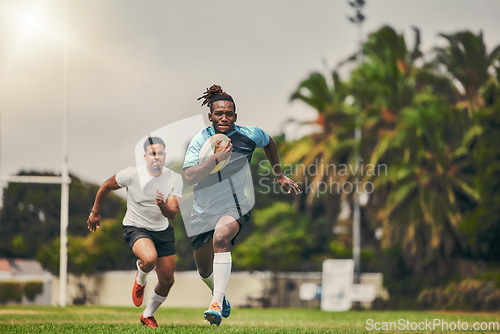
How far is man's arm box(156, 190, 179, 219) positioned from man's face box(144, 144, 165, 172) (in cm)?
49

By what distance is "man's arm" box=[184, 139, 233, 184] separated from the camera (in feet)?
22.2

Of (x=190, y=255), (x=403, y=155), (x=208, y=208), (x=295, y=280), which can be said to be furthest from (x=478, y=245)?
(x=208, y=208)

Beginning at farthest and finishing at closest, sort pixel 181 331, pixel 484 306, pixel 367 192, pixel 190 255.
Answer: pixel 190 255 → pixel 367 192 → pixel 484 306 → pixel 181 331

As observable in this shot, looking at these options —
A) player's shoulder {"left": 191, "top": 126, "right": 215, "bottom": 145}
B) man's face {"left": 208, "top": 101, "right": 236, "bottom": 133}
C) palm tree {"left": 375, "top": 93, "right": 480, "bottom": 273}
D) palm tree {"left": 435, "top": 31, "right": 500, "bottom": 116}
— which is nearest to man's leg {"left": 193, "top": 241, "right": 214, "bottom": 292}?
player's shoulder {"left": 191, "top": 126, "right": 215, "bottom": 145}

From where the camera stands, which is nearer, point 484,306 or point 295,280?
point 484,306

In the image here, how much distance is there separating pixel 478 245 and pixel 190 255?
1671 cm

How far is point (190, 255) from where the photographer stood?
1606 inches

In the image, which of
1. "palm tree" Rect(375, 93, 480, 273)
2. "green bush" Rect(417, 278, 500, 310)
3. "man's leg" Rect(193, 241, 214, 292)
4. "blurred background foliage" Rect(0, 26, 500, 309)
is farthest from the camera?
"palm tree" Rect(375, 93, 480, 273)

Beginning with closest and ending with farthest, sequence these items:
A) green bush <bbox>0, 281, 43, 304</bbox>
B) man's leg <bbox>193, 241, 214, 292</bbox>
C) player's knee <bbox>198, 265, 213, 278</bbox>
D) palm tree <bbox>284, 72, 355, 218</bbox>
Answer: man's leg <bbox>193, 241, 214, 292</bbox>
player's knee <bbox>198, 265, 213, 278</bbox>
palm tree <bbox>284, 72, 355, 218</bbox>
green bush <bbox>0, 281, 43, 304</bbox>

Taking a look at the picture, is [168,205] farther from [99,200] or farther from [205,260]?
[99,200]

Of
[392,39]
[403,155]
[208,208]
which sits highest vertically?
[392,39]

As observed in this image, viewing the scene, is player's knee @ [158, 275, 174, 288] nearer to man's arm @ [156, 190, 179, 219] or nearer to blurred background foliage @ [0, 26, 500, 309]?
man's arm @ [156, 190, 179, 219]

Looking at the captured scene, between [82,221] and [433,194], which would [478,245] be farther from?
[82,221]

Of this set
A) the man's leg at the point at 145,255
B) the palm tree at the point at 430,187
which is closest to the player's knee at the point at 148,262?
the man's leg at the point at 145,255
